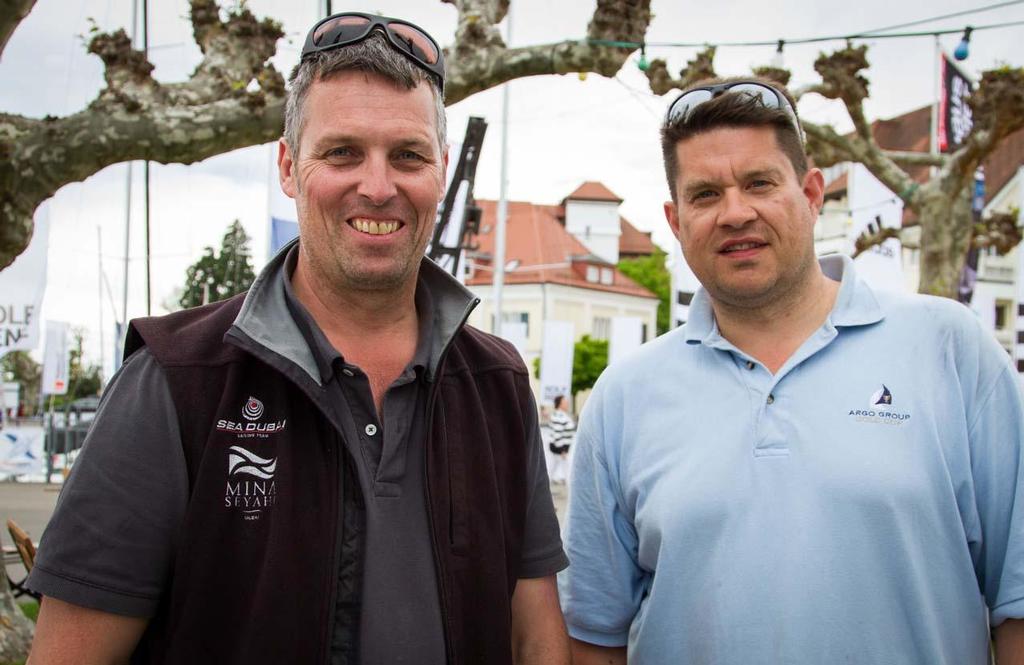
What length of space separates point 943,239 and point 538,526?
8958 millimetres

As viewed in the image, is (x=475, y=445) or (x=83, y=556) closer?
(x=83, y=556)

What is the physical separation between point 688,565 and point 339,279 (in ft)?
3.77

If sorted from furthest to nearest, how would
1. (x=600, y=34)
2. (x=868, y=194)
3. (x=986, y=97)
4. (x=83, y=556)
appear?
(x=868, y=194) → (x=986, y=97) → (x=600, y=34) → (x=83, y=556)

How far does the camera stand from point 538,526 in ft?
8.36

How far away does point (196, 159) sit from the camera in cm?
594

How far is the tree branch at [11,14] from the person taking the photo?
5324 mm

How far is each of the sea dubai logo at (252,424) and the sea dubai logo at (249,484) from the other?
4 centimetres

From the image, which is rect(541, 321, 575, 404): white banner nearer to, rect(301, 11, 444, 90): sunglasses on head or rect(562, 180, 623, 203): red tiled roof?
rect(301, 11, 444, 90): sunglasses on head

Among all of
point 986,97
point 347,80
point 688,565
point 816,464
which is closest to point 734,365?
point 816,464

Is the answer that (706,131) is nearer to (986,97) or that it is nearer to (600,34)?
(600,34)

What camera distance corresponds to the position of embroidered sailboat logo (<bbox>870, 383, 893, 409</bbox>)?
2318 millimetres

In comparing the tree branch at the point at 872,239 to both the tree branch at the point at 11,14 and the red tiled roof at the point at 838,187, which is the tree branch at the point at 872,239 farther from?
the red tiled roof at the point at 838,187

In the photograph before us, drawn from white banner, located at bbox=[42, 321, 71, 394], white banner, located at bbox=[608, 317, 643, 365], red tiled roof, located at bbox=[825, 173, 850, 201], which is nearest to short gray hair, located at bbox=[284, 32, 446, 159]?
white banner, located at bbox=[608, 317, 643, 365]

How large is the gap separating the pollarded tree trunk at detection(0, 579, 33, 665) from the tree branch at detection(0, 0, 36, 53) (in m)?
3.45
